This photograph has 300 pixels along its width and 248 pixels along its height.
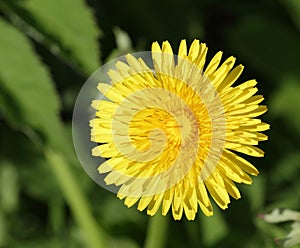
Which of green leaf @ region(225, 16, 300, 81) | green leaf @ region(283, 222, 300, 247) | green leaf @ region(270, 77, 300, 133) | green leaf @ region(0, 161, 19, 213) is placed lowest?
green leaf @ region(283, 222, 300, 247)

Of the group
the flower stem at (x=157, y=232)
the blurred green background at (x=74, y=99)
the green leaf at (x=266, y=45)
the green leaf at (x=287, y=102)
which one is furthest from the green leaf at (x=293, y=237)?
the green leaf at (x=266, y=45)

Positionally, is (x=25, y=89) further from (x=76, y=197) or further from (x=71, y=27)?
(x=76, y=197)

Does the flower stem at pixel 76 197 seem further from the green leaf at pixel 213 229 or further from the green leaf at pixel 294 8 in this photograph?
the green leaf at pixel 294 8

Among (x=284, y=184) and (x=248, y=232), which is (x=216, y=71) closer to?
(x=248, y=232)

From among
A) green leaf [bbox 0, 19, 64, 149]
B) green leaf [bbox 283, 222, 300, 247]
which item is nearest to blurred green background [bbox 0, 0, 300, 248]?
green leaf [bbox 0, 19, 64, 149]

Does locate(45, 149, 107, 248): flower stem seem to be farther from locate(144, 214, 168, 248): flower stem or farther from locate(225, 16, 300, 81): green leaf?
locate(225, 16, 300, 81): green leaf

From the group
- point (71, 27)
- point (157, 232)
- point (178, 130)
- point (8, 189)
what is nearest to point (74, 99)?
point (8, 189)
